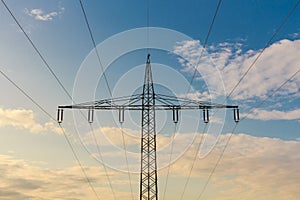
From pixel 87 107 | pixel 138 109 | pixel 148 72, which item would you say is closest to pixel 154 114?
pixel 138 109

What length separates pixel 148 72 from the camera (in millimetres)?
42375

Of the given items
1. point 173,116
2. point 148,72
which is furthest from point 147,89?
point 173,116

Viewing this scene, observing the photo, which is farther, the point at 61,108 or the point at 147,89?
the point at 147,89

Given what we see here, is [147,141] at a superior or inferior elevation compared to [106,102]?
inferior

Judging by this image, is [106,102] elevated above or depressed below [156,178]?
above

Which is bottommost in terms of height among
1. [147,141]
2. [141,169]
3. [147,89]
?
[141,169]

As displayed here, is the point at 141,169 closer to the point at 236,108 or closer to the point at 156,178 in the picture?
the point at 156,178

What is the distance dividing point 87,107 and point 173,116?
9.11 meters

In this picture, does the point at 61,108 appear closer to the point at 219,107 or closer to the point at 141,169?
the point at 141,169

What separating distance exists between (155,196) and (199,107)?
10.7 meters

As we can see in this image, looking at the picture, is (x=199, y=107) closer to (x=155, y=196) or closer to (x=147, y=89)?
(x=147, y=89)

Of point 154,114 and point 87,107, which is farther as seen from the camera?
point 154,114

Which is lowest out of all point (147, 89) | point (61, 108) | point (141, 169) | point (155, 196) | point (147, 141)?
point (155, 196)

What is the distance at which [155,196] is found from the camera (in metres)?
40.2
